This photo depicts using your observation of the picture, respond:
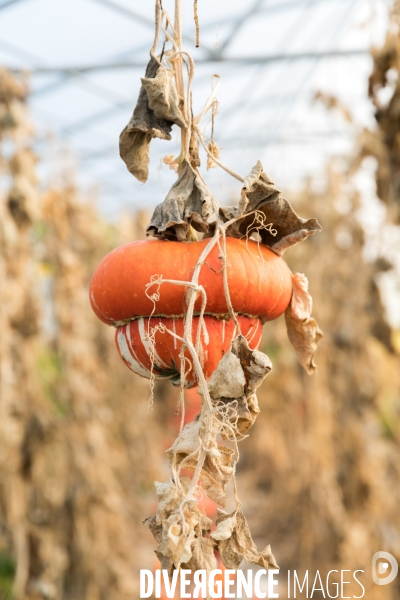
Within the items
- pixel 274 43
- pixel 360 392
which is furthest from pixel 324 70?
pixel 360 392

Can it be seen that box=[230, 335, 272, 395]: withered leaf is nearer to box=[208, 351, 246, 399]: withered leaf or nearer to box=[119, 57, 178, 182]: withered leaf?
box=[208, 351, 246, 399]: withered leaf

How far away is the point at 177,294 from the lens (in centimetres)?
85

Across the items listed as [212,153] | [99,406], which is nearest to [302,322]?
[212,153]

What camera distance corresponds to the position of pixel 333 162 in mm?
4789

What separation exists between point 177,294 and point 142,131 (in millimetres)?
239

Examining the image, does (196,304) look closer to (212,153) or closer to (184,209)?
(184,209)

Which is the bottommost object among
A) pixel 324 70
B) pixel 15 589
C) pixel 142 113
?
pixel 15 589

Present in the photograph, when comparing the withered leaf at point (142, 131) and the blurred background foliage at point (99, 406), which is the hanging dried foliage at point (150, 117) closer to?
the withered leaf at point (142, 131)

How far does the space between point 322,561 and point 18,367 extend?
216 cm

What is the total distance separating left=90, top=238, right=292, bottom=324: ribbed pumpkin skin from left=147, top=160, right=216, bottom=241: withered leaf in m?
0.02

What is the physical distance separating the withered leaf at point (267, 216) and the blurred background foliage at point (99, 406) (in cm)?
160

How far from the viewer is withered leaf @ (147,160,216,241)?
873mm

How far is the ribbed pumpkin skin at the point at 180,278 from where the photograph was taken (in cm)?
86

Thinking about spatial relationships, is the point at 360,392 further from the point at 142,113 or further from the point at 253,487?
the point at 253,487
